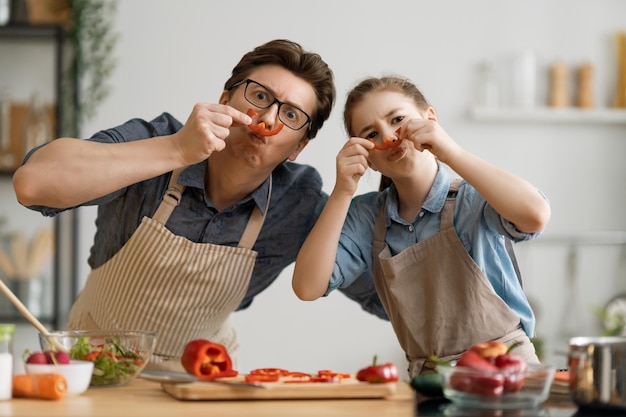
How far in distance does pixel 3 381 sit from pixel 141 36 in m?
2.94

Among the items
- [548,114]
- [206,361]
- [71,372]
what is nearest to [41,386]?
[71,372]

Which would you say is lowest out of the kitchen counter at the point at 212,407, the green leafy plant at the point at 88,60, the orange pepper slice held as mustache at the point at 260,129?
the kitchen counter at the point at 212,407

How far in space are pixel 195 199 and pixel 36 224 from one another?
213 cm

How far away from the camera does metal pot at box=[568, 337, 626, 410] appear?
4.46 ft

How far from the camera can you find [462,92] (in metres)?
4.10

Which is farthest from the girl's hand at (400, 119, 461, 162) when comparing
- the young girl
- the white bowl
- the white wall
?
the white wall

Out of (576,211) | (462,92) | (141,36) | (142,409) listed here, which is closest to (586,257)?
(576,211)

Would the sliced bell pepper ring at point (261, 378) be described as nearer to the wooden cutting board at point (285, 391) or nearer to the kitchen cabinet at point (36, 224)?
the wooden cutting board at point (285, 391)

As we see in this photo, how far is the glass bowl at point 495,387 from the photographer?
1340 millimetres

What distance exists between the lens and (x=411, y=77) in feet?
13.5

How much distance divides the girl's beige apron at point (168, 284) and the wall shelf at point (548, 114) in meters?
2.09

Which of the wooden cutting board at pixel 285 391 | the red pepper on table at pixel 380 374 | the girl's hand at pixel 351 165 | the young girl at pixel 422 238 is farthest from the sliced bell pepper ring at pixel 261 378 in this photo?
the girl's hand at pixel 351 165

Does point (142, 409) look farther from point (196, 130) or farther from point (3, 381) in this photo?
point (196, 130)

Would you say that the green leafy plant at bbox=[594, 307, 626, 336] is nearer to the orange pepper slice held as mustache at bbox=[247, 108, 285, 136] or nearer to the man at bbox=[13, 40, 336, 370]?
the man at bbox=[13, 40, 336, 370]
